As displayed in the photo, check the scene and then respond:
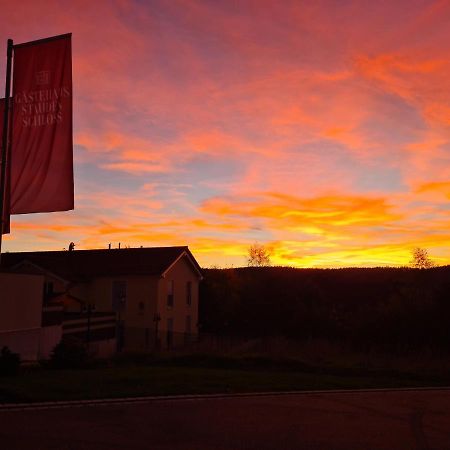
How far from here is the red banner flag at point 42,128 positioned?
47.3 feet

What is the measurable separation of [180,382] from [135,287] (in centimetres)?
2787

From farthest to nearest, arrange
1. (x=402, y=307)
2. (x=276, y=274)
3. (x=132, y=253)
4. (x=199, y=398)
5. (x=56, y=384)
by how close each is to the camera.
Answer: (x=276, y=274), (x=132, y=253), (x=402, y=307), (x=56, y=384), (x=199, y=398)

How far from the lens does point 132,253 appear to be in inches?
1829

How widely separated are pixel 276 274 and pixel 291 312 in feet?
30.2

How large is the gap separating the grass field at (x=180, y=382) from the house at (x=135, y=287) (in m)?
19.7

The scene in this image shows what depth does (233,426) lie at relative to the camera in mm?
10297

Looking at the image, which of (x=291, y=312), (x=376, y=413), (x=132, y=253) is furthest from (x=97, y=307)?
(x=376, y=413)

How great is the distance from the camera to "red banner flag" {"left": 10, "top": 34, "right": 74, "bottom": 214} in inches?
568

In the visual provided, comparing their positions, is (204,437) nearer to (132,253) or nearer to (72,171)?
(72,171)

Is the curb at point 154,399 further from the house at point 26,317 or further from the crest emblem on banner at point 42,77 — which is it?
the crest emblem on banner at point 42,77

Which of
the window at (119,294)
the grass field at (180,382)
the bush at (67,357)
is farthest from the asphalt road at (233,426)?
the window at (119,294)

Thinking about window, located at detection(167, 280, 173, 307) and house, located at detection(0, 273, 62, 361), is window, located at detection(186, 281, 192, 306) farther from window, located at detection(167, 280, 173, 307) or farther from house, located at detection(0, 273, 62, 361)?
house, located at detection(0, 273, 62, 361)

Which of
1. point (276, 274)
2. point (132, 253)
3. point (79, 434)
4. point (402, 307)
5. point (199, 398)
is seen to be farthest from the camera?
point (276, 274)

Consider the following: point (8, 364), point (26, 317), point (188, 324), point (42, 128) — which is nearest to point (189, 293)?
point (188, 324)
